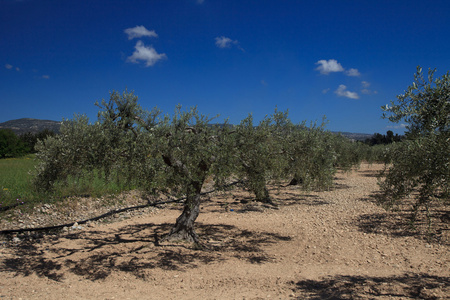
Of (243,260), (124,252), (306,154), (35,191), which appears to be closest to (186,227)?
(124,252)

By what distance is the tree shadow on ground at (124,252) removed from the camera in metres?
9.70

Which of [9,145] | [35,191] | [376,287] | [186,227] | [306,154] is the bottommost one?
[376,287]

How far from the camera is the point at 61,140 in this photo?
379 inches

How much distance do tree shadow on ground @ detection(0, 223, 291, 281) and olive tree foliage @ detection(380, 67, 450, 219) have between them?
5.51 metres

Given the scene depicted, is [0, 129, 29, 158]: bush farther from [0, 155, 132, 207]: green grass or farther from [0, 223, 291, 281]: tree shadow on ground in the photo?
[0, 223, 291, 281]: tree shadow on ground

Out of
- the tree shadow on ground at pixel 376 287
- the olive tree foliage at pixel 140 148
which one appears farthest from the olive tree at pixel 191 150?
the tree shadow on ground at pixel 376 287

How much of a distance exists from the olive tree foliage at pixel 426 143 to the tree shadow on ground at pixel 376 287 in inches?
91.4

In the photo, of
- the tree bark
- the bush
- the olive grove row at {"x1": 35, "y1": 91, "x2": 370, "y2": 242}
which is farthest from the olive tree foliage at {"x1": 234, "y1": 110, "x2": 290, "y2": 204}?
the bush

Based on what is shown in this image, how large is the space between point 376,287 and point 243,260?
4.24m

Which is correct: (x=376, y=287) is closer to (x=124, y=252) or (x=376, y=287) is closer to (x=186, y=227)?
(x=186, y=227)

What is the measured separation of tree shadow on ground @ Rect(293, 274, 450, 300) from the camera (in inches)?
271

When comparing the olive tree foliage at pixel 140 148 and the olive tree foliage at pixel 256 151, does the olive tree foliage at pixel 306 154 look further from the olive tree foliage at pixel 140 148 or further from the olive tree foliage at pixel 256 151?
the olive tree foliage at pixel 140 148

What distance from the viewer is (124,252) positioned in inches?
432

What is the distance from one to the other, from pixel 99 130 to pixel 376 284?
29.8 ft
